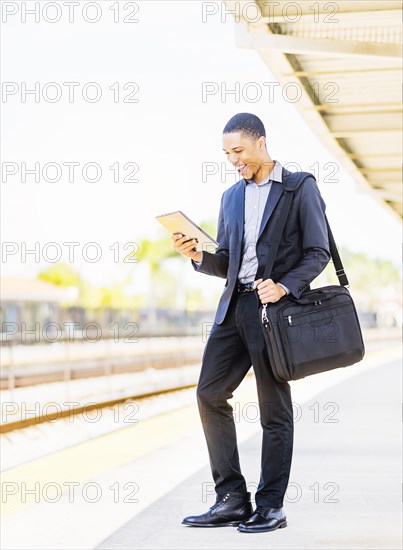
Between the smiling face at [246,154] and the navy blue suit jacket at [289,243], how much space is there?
0.37 feet

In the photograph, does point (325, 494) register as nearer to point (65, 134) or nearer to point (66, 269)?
point (66, 269)

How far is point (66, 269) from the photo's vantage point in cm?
13275

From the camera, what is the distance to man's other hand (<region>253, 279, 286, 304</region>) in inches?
170

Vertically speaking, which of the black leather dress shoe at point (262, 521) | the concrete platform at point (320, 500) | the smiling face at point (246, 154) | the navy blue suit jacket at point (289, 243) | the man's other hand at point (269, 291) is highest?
the smiling face at point (246, 154)

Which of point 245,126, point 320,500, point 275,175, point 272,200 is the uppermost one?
point 245,126

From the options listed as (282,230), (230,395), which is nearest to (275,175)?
(282,230)

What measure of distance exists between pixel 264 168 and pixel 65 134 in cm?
14760

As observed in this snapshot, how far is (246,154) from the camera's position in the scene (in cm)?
447

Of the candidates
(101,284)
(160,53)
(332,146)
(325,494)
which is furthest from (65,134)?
(325,494)

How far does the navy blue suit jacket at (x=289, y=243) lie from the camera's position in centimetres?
445

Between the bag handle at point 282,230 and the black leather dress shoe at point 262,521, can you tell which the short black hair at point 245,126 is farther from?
the black leather dress shoe at point 262,521

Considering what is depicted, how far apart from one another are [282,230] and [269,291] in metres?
0.32

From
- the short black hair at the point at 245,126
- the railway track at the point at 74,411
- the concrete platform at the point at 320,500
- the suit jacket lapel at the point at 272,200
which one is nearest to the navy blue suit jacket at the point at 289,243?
the suit jacket lapel at the point at 272,200

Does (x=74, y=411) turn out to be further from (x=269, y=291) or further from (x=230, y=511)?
(x=269, y=291)
